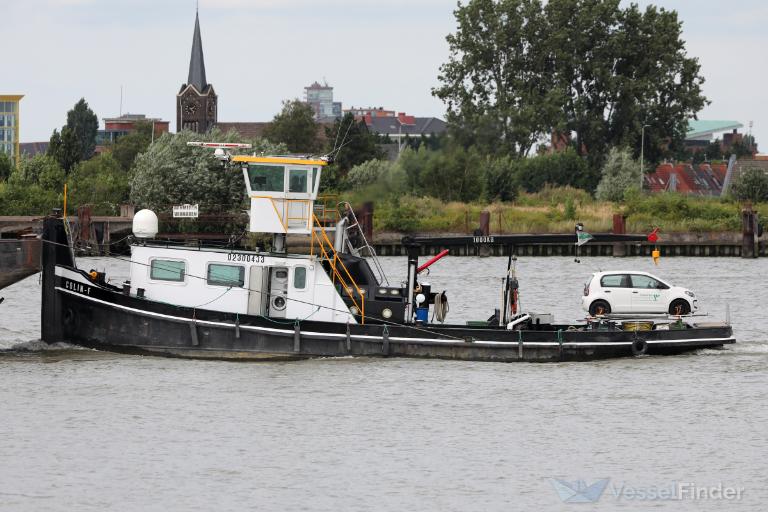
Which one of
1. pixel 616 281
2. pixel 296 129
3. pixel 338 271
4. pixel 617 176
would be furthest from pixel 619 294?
pixel 296 129

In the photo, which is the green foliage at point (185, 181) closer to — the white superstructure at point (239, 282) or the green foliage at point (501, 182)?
the green foliage at point (501, 182)

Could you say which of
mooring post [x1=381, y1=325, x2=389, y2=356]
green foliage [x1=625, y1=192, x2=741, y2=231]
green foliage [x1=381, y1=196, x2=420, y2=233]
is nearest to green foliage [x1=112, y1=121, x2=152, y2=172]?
green foliage [x1=381, y1=196, x2=420, y2=233]

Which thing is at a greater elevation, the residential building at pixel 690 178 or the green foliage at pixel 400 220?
the residential building at pixel 690 178

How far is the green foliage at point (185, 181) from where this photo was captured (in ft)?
285

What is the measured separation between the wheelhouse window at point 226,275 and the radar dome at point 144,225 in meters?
1.99

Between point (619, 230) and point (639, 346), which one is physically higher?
point (619, 230)

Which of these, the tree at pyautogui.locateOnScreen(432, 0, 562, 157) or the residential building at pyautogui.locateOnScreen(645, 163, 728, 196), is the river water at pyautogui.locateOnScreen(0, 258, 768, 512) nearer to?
the tree at pyautogui.locateOnScreen(432, 0, 562, 157)

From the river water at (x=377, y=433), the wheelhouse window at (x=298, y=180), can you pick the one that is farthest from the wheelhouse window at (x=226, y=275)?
the wheelhouse window at (x=298, y=180)

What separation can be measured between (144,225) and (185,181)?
50.7 meters

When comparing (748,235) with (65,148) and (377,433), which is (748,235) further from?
A: (65,148)

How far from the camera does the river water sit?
25.7 metres

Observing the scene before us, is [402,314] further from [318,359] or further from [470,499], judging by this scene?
[470,499]

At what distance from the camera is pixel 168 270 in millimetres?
36875

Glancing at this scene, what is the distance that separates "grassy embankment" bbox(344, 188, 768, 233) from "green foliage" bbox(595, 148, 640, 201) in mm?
6612
